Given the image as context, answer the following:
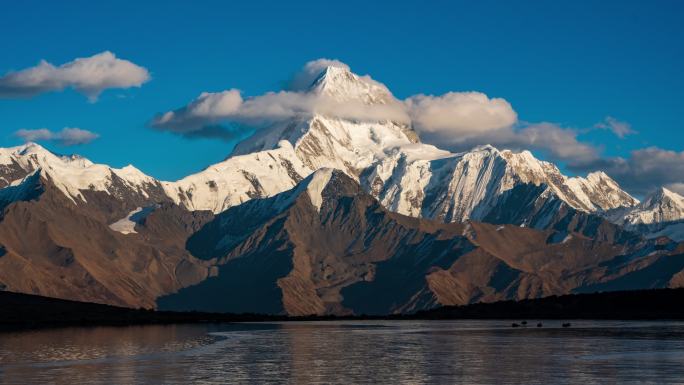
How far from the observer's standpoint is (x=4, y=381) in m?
110

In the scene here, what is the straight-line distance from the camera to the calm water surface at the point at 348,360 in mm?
113375

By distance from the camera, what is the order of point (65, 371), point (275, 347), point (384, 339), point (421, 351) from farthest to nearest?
1. point (384, 339)
2. point (275, 347)
3. point (421, 351)
4. point (65, 371)

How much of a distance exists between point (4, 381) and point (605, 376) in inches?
2329

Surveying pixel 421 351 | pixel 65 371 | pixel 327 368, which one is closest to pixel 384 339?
pixel 421 351

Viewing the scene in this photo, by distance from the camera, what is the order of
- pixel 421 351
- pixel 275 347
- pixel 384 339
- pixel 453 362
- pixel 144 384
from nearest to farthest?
pixel 144 384
pixel 453 362
pixel 421 351
pixel 275 347
pixel 384 339

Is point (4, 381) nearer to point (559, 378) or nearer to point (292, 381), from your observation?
point (292, 381)

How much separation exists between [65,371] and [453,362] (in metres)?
43.8

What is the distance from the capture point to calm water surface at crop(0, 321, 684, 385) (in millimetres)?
113375

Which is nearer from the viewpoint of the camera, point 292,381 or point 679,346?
point 292,381

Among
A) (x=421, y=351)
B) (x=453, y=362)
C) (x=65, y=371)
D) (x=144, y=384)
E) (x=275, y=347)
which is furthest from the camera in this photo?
(x=275, y=347)

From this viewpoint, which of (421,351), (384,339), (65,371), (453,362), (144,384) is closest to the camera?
(144,384)

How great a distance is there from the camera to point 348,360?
Answer: 448 feet

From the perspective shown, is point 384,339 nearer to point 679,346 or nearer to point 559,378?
point 679,346

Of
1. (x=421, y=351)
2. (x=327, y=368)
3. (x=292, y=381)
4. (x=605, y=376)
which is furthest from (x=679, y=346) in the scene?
(x=292, y=381)
